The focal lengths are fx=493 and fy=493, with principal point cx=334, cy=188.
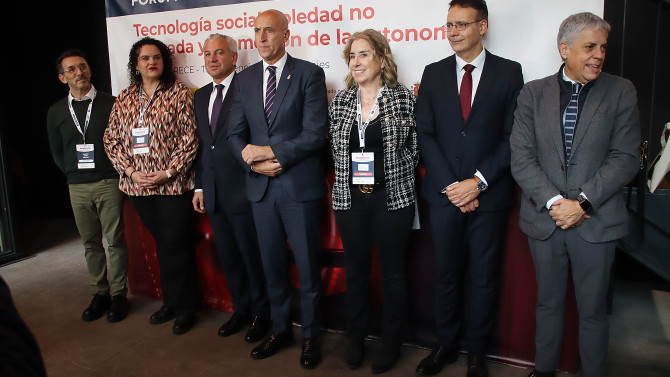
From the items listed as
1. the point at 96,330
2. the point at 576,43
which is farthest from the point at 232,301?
the point at 576,43

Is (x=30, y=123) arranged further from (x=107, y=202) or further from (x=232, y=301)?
(x=232, y=301)

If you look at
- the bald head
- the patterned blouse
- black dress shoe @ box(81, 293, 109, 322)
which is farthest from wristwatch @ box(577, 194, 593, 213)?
black dress shoe @ box(81, 293, 109, 322)

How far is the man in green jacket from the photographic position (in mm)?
3404

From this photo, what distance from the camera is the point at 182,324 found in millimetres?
3230

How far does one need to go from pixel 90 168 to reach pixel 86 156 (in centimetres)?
9

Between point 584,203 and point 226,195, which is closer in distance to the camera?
point 584,203

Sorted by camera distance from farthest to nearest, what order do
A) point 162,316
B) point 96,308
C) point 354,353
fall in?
point 96,308 < point 162,316 < point 354,353

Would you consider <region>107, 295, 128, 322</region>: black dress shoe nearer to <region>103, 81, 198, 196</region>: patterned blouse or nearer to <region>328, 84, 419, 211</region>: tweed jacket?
<region>103, 81, 198, 196</region>: patterned blouse

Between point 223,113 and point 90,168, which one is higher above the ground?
point 223,113

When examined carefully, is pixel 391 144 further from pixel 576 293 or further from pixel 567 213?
pixel 576 293

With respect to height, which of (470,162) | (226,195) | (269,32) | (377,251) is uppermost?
(269,32)

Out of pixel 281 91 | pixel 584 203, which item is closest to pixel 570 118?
pixel 584 203

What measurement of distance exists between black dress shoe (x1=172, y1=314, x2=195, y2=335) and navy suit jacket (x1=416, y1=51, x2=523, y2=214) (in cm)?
183

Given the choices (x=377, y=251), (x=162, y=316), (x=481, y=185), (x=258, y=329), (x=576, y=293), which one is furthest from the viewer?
(x=162, y=316)
